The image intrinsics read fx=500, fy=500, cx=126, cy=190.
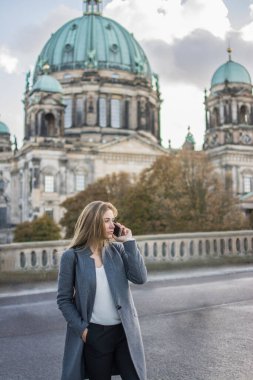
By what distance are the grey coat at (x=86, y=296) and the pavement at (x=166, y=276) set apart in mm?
7589

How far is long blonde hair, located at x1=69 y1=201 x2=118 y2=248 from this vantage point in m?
4.38

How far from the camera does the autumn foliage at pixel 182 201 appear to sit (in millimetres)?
32250

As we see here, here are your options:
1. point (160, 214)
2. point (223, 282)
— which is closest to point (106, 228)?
point (223, 282)

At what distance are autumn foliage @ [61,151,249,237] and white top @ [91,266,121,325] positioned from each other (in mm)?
26844

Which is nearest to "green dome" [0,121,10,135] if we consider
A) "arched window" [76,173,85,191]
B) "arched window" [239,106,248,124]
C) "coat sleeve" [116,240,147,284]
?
"arched window" [76,173,85,191]

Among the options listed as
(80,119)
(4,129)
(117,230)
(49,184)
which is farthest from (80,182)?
(117,230)

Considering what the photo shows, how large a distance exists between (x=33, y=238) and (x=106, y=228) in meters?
42.2

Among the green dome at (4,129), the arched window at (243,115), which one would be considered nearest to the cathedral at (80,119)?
the green dome at (4,129)

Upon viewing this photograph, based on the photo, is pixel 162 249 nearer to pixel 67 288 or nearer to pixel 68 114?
pixel 67 288

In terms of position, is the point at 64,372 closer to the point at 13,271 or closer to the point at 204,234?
the point at 13,271

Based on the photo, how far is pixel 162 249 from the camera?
1703 centimetres

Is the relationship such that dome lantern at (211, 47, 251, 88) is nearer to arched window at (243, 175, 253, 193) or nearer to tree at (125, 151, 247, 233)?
arched window at (243, 175, 253, 193)

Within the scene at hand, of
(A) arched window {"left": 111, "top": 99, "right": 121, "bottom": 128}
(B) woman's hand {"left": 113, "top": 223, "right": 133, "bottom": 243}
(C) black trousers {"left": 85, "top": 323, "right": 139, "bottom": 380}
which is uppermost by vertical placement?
(A) arched window {"left": 111, "top": 99, "right": 121, "bottom": 128}

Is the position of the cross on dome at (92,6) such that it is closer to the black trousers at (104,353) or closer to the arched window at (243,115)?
Answer: the arched window at (243,115)
